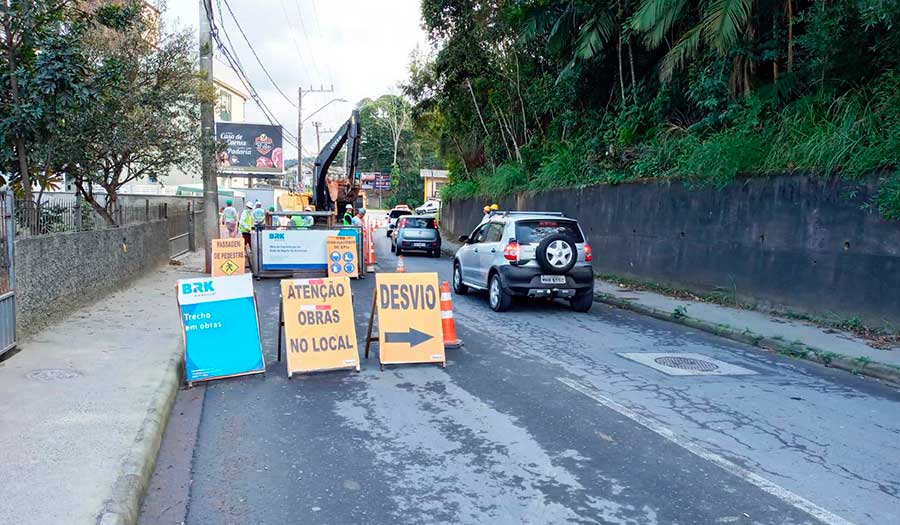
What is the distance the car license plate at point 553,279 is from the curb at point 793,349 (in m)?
1.98

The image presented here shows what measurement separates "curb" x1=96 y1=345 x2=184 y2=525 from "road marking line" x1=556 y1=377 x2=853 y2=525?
13.0ft

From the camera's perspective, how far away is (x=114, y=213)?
14.4 m

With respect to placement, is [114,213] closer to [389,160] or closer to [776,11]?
[776,11]

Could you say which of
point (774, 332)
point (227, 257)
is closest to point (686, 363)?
point (774, 332)

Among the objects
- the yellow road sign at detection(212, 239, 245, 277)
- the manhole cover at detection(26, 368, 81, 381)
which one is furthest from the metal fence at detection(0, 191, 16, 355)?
the yellow road sign at detection(212, 239, 245, 277)

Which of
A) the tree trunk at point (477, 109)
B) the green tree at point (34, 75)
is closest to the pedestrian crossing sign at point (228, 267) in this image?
the green tree at point (34, 75)

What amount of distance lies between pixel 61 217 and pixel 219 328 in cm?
463

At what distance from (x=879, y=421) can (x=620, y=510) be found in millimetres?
3605

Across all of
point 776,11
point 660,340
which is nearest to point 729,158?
point 776,11

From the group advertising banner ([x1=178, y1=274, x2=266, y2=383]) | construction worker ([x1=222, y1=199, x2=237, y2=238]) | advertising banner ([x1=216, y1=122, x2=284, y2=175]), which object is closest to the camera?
advertising banner ([x1=178, y1=274, x2=266, y2=383])

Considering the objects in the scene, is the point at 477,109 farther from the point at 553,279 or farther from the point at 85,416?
the point at 85,416

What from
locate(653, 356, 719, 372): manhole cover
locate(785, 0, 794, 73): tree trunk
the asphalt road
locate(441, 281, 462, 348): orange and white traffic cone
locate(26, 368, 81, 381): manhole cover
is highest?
locate(785, 0, 794, 73): tree trunk

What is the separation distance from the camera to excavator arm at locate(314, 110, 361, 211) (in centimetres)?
2047

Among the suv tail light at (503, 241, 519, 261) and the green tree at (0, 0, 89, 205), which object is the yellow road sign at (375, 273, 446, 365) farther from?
the green tree at (0, 0, 89, 205)
